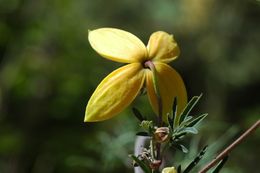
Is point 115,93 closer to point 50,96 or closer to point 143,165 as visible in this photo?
point 143,165

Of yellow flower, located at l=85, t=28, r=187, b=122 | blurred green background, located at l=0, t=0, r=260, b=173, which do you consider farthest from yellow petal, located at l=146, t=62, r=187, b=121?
blurred green background, located at l=0, t=0, r=260, b=173

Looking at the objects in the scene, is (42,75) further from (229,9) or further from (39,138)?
(229,9)


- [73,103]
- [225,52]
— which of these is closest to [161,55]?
[73,103]

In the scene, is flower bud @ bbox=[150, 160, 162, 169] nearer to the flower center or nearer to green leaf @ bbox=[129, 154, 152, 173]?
green leaf @ bbox=[129, 154, 152, 173]

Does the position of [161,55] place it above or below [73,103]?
above

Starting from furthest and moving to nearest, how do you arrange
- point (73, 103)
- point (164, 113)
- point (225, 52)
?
1. point (225, 52)
2. point (73, 103)
3. point (164, 113)

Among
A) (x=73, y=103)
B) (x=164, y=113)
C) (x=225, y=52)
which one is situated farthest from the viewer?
(x=225, y=52)

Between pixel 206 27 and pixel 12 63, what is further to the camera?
pixel 206 27

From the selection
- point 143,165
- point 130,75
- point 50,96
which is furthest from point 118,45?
point 50,96
